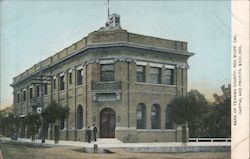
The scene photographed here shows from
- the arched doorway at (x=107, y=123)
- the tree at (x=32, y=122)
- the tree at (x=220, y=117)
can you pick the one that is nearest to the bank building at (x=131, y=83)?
the arched doorway at (x=107, y=123)

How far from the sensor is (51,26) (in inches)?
97.2

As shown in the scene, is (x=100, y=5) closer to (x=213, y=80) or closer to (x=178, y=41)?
(x=178, y=41)

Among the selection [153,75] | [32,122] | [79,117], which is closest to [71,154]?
[79,117]

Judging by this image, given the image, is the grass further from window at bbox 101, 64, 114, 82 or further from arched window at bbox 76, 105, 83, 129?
window at bbox 101, 64, 114, 82

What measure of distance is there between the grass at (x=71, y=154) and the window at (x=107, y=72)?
35 centimetres

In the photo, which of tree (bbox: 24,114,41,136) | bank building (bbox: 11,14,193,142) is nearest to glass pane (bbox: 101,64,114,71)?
bank building (bbox: 11,14,193,142)

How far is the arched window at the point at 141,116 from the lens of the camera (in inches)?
92.2

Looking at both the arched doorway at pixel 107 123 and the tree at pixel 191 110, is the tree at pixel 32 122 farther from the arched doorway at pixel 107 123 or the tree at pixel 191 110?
the tree at pixel 191 110

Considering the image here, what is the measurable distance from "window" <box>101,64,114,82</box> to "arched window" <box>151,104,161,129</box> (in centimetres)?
25

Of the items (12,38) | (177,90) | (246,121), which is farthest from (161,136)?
(12,38)

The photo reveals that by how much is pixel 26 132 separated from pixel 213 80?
1070 mm

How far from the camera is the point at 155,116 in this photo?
7.73ft

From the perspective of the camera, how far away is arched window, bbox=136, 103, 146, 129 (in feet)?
7.68

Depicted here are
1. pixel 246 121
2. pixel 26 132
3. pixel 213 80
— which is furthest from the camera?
pixel 26 132
